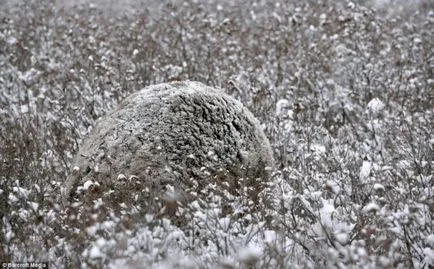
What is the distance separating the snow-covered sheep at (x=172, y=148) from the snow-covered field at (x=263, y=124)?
0.74 feet

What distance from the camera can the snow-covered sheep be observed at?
4.22 m

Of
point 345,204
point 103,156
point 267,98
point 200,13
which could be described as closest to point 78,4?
point 200,13

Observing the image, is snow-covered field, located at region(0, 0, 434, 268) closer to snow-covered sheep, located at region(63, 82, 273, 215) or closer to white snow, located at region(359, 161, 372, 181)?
white snow, located at region(359, 161, 372, 181)

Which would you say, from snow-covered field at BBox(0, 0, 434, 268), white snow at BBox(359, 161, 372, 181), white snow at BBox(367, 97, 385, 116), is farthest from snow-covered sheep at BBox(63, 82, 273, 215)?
white snow at BBox(367, 97, 385, 116)

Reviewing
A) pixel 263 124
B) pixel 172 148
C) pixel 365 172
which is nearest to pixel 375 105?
pixel 263 124

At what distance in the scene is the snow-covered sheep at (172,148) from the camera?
4223 millimetres

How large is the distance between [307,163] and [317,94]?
9.16ft

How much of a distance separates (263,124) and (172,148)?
7.64ft

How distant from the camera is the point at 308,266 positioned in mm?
3484

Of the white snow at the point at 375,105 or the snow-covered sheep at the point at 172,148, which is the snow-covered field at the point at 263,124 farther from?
the snow-covered sheep at the point at 172,148

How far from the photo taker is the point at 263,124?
642 cm

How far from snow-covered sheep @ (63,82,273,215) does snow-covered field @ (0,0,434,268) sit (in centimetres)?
22

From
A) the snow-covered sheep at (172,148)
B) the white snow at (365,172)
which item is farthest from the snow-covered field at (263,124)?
the snow-covered sheep at (172,148)

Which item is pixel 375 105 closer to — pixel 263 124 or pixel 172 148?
pixel 263 124
